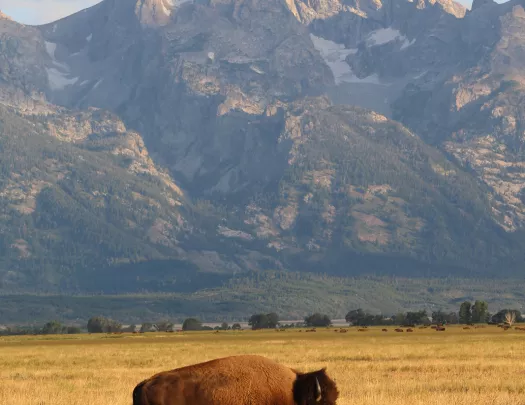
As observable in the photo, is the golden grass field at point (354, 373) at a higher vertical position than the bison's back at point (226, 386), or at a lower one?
lower

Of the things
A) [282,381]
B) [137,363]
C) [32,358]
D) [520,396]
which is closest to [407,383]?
[520,396]

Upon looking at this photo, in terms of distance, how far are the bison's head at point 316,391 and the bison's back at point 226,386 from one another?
1.15 ft

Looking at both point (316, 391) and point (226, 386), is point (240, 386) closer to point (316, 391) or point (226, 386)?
point (226, 386)

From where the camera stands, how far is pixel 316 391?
3712cm

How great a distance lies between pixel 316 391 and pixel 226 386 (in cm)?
310

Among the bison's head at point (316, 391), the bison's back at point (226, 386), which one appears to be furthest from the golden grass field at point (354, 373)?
the bison's head at point (316, 391)

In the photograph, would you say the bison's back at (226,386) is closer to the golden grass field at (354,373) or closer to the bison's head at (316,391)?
the bison's head at (316,391)

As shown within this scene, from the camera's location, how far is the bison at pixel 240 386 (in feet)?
123

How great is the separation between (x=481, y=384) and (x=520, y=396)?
6.82 meters

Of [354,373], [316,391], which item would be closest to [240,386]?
[316,391]

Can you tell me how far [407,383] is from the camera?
61.5 m

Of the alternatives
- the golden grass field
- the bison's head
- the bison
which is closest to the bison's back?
the bison

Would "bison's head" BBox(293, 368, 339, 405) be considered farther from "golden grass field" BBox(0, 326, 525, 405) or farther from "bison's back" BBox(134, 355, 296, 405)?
"golden grass field" BBox(0, 326, 525, 405)

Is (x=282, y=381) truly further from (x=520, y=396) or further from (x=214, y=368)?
(x=520, y=396)
